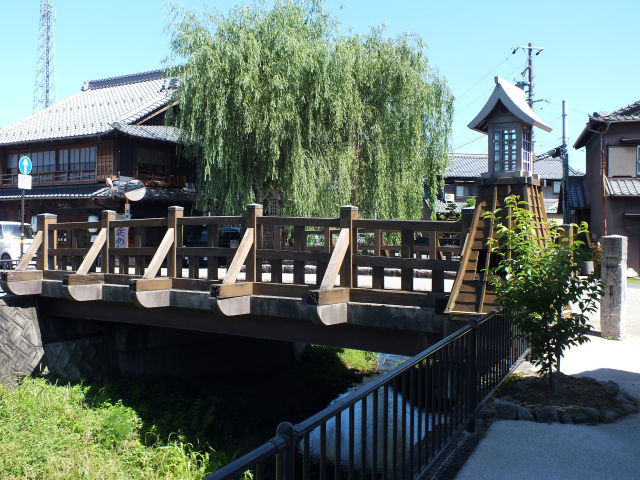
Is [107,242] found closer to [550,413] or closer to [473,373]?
[473,373]

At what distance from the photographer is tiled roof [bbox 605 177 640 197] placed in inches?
1014

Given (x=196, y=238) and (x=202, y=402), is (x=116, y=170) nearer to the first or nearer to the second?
(x=196, y=238)

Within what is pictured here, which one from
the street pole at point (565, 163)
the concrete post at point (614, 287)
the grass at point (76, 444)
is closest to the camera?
the grass at point (76, 444)

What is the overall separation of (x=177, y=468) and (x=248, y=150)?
33.7 feet

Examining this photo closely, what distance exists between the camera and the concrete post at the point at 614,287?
1002cm

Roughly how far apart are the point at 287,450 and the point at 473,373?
3.27 meters

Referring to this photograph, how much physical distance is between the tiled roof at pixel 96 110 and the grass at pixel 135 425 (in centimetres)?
1446

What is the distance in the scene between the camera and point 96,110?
27672 mm

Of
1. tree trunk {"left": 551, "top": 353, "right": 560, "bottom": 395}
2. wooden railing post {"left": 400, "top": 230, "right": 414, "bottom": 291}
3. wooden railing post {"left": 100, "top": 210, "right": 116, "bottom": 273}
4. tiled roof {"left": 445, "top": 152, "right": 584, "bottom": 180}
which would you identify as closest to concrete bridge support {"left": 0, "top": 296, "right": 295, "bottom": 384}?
wooden railing post {"left": 100, "top": 210, "right": 116, "bottom": 273}

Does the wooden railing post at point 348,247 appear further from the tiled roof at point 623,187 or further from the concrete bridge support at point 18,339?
the tiled roof at point 623,187

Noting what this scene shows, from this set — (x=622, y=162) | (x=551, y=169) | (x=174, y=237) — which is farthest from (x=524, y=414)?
(x=551, y=169)

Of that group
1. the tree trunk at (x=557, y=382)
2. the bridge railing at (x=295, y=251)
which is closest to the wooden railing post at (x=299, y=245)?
the bridge railing at (x=295, y=251)

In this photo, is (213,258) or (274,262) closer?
(274,262)

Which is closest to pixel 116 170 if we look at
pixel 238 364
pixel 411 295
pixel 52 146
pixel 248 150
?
pixel 52 146
